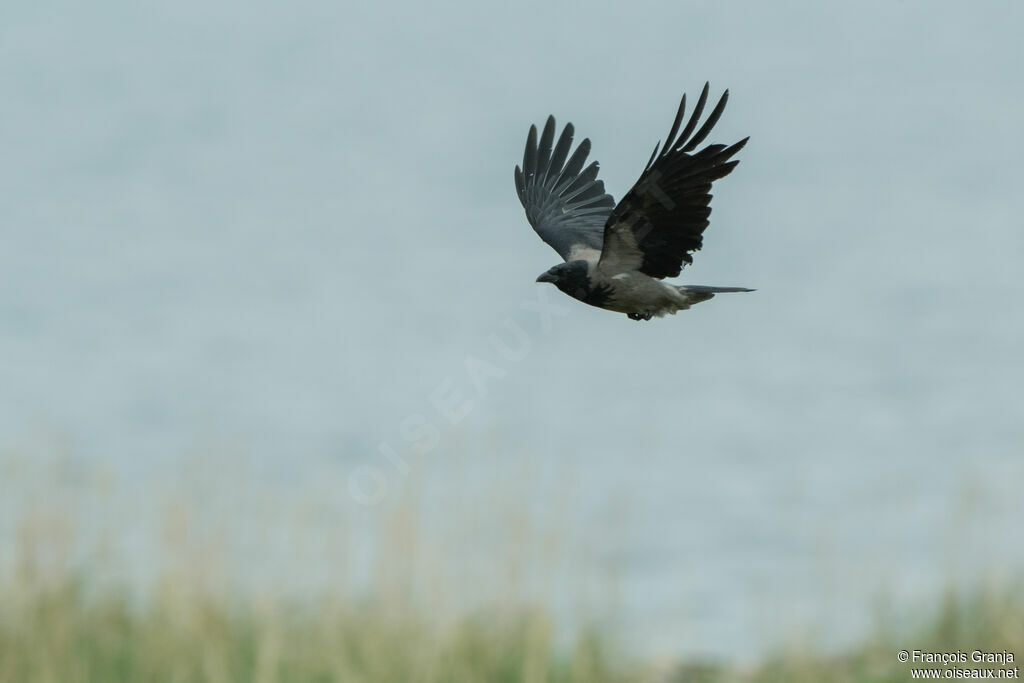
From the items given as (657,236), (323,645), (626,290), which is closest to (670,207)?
(657,236)

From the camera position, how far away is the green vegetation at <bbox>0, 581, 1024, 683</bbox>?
6543mm

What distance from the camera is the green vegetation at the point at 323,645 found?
6543mm

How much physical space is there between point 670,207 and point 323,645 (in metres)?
3.49

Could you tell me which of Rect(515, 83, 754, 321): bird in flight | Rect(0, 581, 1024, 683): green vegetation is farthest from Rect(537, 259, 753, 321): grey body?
Rect(0, 581, 1024, 683): green vegetation

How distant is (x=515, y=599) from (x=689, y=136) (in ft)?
10.5

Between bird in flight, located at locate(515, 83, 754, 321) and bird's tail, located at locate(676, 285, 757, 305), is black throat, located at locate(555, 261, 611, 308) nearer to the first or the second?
bird in flight, located at locate(515, 83, 754, 321)

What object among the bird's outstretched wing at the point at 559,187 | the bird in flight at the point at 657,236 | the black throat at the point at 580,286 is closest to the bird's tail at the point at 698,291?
the bird in flight at the point at 657,236

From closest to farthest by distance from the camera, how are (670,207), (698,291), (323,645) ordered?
(670,207) < (698,291) < (323,645)

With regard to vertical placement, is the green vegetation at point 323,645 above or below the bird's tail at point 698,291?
below

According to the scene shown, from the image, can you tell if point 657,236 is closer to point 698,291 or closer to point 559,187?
point 698,291

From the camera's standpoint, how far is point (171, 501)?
7.04 metres

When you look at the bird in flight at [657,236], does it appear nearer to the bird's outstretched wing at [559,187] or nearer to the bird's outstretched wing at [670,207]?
the bird's outstretched wing at [670,207]

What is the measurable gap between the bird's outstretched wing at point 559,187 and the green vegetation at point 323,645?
7.05 feet

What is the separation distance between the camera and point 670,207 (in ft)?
15.2
